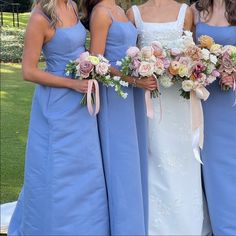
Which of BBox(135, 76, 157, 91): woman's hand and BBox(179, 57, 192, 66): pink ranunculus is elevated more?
BBox(179, 57, 192, 66): pink ranunculus

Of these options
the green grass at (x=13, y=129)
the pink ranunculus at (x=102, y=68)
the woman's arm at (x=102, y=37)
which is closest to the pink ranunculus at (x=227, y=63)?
the woman's arm at (x=102, y=37)

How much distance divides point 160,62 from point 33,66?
763 mm

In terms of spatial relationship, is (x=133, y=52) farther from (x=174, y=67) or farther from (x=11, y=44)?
(x=11, y=44)

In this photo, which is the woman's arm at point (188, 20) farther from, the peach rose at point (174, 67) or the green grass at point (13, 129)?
the green grass at point (13, 129)

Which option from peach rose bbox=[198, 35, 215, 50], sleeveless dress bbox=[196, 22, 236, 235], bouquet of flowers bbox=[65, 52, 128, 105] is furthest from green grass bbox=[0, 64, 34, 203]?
peach rose bbox=[198, 35, 215, 50]

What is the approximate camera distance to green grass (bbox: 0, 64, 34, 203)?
5.73 m

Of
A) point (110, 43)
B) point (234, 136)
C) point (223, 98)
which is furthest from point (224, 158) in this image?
point (110, 43)

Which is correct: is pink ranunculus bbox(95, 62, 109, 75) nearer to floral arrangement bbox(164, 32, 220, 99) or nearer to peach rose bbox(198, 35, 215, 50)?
floral arrangement bbox(164, 32, 220, 99)

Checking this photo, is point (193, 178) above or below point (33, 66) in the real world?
below

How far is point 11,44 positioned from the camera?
15602mm

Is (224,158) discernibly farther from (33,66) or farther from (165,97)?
(33,66)

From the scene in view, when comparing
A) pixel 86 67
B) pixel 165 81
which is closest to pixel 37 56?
pixel 86 67

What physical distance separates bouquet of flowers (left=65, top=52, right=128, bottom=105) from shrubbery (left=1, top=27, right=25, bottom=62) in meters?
11.2

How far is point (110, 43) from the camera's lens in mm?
3414
